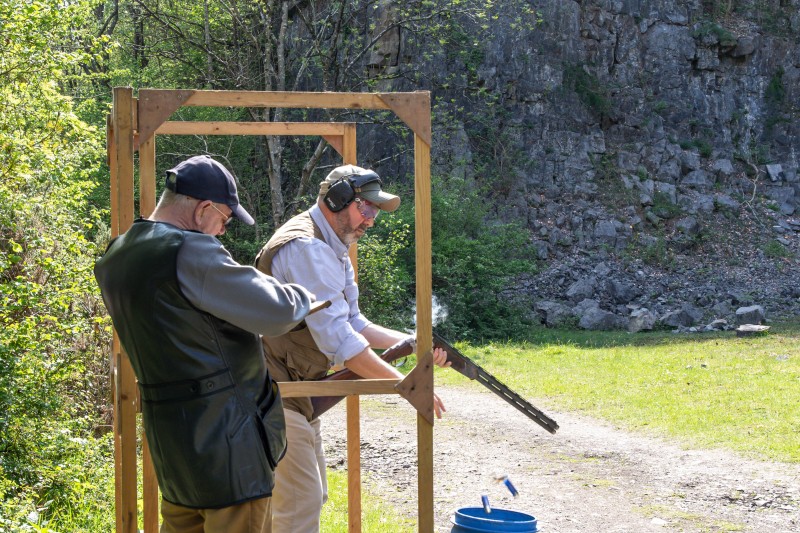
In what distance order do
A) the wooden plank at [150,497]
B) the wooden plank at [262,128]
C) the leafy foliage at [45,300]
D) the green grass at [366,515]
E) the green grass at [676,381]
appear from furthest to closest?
the green grass at [676,381] → the leafy foliage at [45,300] → the green grass at [366,515] → the wooden plank at [262,128] → the wooden plank at [150,497]

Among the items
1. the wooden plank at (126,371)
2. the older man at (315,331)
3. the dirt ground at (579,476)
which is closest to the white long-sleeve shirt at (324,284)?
the older man at (315,331)

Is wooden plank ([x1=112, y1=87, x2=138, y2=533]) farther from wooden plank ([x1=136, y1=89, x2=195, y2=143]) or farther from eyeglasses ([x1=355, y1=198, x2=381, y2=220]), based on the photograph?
eyeglasses ([x1=355, y1=198, x2=381, y2=220])

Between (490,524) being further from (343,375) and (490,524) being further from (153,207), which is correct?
(153,207)

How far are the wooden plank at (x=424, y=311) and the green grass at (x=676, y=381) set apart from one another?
5100 mm

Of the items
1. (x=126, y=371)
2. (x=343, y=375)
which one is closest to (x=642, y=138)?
(x=343, y=375)

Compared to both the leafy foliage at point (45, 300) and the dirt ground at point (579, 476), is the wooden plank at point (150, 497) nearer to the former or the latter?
the leafy foliage at point (45, 300)

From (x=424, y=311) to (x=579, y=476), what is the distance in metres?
4.29

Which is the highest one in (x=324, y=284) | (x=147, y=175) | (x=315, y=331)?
(x=147, y=175)

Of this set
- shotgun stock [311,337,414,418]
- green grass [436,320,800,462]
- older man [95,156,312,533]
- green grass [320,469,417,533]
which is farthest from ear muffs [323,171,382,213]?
green grass [436,320,800,462]

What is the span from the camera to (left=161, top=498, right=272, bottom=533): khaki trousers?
3133 mm

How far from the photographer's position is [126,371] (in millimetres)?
4012

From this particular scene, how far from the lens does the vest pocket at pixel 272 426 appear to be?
315 centimetres

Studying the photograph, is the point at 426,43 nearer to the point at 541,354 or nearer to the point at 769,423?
the point at 541,354

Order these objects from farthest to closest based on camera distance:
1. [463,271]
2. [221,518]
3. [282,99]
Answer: [463,271] < [282,99] < [221,518]
